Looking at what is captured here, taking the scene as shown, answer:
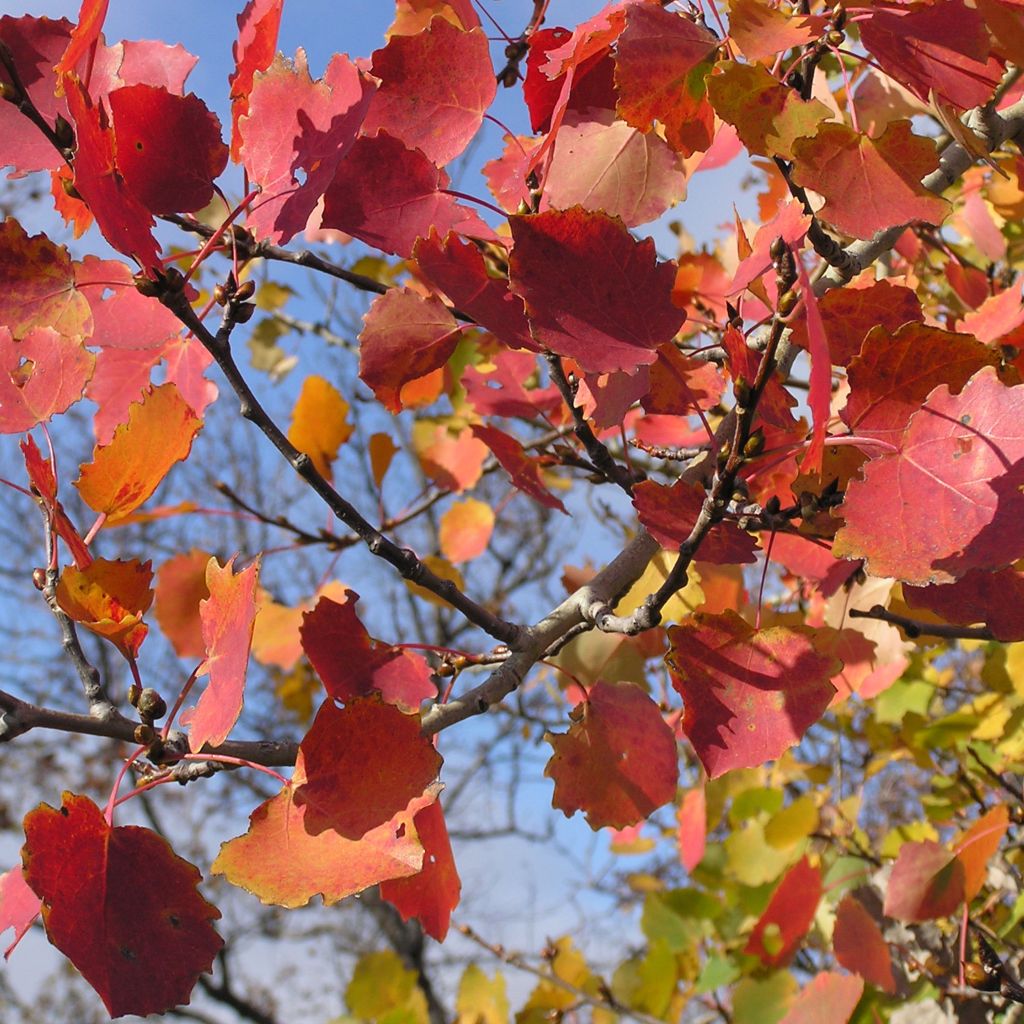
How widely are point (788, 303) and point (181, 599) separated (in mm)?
759

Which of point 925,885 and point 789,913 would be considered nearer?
point 925,885

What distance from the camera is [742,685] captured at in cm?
61

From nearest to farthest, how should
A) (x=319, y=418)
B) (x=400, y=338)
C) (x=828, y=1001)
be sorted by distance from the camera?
(x=400, y=338)
(x=828, y=1001)
(x=319, y=418)

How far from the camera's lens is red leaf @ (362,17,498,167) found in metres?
0.61

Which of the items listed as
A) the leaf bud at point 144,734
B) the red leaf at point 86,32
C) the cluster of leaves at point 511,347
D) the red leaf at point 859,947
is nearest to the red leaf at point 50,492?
the cluster of leaves at point 511,347

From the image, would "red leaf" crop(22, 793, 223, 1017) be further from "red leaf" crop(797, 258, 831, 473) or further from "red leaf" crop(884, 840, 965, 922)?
"red leaf" crop(884, 840, 965, 922)

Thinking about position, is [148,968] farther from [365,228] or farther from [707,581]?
[707,581]

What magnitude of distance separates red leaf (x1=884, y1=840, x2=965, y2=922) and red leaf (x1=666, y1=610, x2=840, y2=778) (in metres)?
0.43

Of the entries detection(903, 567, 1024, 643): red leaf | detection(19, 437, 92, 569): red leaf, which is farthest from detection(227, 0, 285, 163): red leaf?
detection(903, 567, 1024, 643): red leaf

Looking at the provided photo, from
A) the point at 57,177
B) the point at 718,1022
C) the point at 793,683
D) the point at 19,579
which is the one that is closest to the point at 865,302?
the point at 793,683

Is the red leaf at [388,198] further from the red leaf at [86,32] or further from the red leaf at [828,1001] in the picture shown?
the red leaf at [828,1001]

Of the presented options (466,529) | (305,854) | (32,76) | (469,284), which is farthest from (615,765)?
(466,529)

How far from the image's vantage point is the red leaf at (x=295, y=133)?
559mm

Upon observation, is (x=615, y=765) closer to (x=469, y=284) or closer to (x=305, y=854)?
(x=305, y=854)
